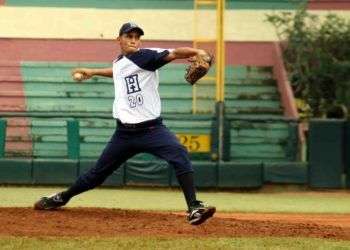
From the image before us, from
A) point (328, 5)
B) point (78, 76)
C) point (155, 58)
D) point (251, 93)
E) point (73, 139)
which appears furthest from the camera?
point (328, 5)

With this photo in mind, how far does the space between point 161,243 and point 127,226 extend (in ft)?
3.33

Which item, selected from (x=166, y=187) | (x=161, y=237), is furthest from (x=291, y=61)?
(x=161, y=237)

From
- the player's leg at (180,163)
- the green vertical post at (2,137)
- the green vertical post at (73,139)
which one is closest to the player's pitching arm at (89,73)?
the player's leg at (180,163)

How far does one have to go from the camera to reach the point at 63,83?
57.6 feet

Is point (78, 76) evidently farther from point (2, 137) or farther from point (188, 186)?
point (2, 137)

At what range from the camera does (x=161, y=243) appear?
730cm

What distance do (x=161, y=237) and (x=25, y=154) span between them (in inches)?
309

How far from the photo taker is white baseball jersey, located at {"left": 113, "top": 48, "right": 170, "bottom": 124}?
27.3 feet

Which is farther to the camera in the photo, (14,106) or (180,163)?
(14,106)

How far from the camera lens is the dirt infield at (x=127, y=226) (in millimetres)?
7914

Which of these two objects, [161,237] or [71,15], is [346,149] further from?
[161,237]

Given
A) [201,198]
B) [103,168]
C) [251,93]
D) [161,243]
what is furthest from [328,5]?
[161,243]

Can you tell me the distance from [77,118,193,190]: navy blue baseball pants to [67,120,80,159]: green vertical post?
6468mm

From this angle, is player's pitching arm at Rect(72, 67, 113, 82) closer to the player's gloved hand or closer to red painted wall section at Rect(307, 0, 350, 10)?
the player's gloved hand
